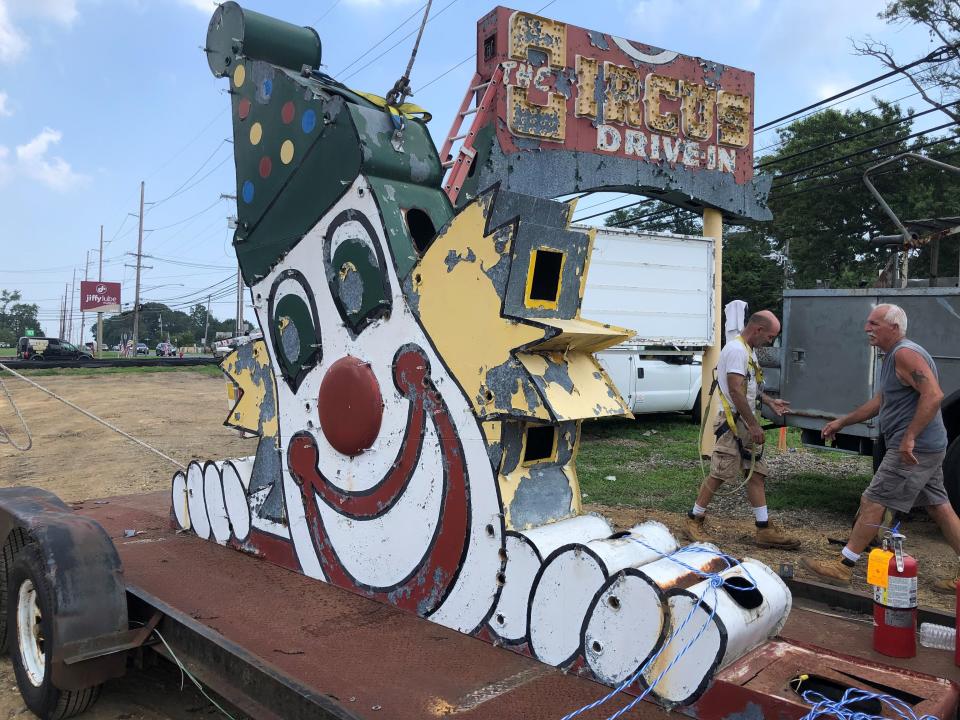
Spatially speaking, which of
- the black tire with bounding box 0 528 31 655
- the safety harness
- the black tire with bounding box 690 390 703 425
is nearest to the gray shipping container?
the safety harness

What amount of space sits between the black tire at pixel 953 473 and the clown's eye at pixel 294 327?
193 inches

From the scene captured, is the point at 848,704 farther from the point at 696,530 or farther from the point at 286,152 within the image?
the point at 696,530

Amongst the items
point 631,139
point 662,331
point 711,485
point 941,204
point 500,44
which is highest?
point 941,204

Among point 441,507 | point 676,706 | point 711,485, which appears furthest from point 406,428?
point 711,485

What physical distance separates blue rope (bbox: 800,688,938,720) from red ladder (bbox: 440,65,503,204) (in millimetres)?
7939

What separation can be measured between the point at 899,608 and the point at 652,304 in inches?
351

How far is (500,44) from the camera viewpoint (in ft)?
32.0

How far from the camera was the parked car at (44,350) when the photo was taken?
38.0 metres

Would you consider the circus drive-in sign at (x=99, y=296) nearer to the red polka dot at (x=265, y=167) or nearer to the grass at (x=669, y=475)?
the grass at (x=669, y=475)

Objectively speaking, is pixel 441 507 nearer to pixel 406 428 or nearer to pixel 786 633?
pixel 406 428

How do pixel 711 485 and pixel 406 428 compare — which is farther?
pixel 711 485

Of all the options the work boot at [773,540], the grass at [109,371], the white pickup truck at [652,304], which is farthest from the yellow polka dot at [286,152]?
the grass at [109,371]

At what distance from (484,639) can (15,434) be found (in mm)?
15160

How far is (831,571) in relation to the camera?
4.56m
